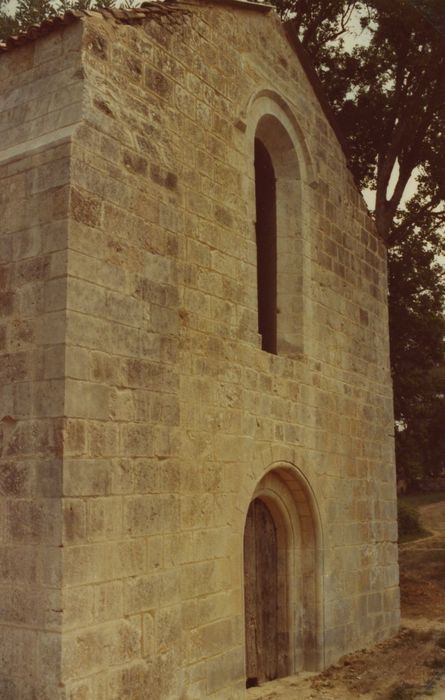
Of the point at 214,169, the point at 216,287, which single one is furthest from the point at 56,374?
the point at 214,169

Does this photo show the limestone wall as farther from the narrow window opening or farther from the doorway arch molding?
the narrow window opening

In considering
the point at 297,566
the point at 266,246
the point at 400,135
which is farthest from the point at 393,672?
the point at 400,135

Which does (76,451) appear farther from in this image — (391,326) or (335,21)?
(335,21)

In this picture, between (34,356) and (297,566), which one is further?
(297,566)

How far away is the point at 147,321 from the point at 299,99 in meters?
4.38

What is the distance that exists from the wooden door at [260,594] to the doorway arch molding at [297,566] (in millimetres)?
74

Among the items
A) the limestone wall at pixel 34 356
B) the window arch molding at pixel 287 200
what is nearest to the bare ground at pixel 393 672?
the limestone wall at pixel 34 356

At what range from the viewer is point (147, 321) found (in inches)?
227

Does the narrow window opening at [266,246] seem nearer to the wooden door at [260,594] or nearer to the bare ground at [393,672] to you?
the wooden door at [260,594]

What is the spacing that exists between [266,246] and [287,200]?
60 centimetres

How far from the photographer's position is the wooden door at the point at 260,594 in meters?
7.64

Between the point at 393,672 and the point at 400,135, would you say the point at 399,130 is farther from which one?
the point at 393,672

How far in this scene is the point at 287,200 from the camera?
28.3ft

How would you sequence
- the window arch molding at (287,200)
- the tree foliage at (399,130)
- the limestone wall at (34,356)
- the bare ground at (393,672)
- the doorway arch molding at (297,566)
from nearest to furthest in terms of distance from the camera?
1. the limestone wall at (34,356)
2. the bare ground at (393,672)
3. the doorway arch molding at (297,566)
4. the window arch molding at (287,200)
5. the tree foliage at (399,130)
